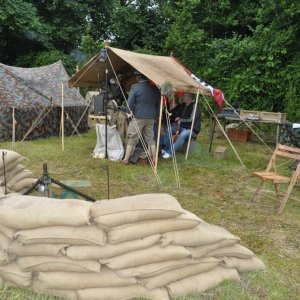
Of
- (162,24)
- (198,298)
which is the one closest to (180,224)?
(198,298)

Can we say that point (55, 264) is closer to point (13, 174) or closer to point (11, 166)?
point (11, 166)

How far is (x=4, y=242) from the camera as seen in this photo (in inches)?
120

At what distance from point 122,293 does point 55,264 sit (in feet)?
1.73

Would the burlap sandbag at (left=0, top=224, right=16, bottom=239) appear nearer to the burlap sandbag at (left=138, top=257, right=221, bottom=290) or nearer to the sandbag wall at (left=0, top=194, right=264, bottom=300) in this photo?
the sandbag wall at (left=0, top=194, right=264, bottom=300)

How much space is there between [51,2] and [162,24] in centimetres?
589

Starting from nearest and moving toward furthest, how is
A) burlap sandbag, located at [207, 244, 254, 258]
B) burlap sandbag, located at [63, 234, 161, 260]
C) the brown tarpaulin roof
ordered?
burlap sandbag, located at [63, 234, 161, 260] < burlap sandbag, located at [207, 244, 254, 258] < the brown tarpaulin roof

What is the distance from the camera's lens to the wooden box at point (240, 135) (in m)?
11.3

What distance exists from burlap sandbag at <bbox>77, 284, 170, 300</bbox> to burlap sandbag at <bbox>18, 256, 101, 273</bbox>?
162mm

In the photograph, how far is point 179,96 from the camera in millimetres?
10133

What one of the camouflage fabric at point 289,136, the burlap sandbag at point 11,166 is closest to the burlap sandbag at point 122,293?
the burlap sandbag at point 11,166

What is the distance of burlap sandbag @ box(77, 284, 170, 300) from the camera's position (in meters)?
2.86

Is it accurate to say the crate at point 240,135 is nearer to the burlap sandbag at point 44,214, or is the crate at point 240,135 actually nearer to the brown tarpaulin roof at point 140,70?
the brown tarpaulin roof at point 140,70

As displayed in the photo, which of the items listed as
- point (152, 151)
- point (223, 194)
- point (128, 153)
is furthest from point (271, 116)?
point (223, 194)

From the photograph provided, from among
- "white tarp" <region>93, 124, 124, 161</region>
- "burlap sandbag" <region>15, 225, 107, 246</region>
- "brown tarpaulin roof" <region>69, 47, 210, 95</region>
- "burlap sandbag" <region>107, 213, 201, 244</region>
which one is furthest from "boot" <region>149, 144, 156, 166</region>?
"burlap sandbag" <region>15, 225, 107, 246</region>
